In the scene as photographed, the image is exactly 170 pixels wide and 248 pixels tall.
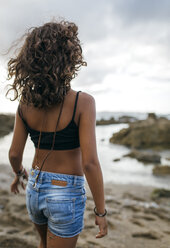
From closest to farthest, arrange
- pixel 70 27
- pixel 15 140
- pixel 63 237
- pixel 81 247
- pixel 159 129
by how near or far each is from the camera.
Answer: pixel 63 237 → pixel 70 27 → pixel 15 140 → pixel 81 247 → pixel 159 129

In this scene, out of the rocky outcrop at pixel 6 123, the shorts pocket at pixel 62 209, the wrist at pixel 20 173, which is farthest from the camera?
the rocky outcrop at pixel 6 123

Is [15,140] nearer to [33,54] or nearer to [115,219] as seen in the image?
[33,54]

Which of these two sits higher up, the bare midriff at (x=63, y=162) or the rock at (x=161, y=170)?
the bare midriff at (x=63, y=162)

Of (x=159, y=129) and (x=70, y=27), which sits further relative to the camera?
(x=159, y=129)

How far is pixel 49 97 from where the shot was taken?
1596 mm

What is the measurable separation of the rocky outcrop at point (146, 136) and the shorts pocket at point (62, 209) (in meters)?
11.8

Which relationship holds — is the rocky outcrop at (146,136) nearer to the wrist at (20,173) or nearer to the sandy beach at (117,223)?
the sandy beach at (117,223)

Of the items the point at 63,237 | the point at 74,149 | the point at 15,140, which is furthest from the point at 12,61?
the point at 63,237

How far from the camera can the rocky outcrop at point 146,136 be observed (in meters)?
13.2

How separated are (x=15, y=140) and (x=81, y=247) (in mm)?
1929

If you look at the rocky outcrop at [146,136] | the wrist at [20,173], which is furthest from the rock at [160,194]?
the rocky outcrop at [146,136]

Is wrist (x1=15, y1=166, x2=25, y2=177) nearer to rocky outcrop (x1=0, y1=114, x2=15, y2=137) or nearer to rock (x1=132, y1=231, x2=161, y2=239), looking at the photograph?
rock (x1=132, y1=231, x2=161, y2=239)

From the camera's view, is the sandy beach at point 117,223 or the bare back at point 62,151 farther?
the sandy beach at point 117,223

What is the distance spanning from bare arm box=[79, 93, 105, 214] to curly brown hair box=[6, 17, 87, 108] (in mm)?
209
